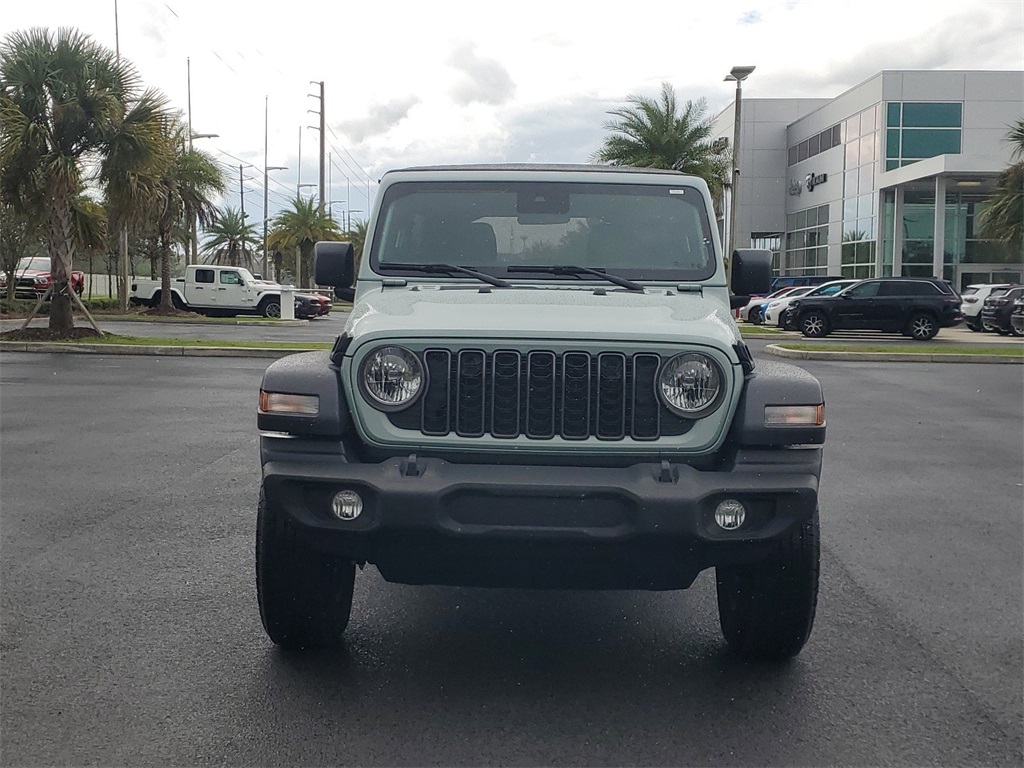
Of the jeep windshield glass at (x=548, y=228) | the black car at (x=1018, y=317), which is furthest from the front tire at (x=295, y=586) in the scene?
the black car at (x=1018, y=317)

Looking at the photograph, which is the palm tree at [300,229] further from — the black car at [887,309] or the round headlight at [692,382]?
the round headlight at [692,382]

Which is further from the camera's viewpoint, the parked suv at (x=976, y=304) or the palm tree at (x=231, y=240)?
the palm tree at (x=231, y=240)

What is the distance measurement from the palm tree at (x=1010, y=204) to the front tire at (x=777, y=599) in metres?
34.8

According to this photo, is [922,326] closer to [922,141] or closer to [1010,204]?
[1010,204]

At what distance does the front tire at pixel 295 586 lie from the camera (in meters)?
3.89

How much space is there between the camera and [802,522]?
3697mm

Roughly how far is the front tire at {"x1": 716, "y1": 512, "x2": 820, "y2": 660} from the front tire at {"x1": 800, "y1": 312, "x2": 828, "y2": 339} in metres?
24.4

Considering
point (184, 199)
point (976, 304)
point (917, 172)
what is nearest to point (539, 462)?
point (976, 304)

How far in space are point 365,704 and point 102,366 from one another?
1464cm

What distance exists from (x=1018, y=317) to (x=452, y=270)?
1046 inches

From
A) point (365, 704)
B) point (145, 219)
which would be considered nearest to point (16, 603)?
point (365, 704)

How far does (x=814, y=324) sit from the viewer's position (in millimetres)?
27625

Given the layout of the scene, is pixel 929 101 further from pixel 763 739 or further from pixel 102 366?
pixel 763 739

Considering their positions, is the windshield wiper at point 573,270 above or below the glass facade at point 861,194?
below
